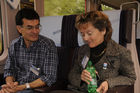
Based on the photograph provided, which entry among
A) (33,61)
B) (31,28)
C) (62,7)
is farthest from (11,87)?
(62,7)

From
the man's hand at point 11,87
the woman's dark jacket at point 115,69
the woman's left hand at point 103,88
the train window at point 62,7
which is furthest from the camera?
the train window at point 62,7

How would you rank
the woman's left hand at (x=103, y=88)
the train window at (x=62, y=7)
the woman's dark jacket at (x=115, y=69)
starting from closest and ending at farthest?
the woman's left hand at (x=103, y=88) < the woman's dark jacket at (x=115, y=69) < the train window at (x=62, y=7)

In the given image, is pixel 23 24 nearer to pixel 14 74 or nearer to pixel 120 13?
pixel 14 74

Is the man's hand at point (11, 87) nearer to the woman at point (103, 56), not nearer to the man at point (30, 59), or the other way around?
the man at point (30, 59)

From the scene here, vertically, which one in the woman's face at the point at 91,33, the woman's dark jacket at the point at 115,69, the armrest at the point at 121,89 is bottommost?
the armrest at the point at 121,89

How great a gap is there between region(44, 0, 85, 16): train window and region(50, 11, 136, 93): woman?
5.22 feet

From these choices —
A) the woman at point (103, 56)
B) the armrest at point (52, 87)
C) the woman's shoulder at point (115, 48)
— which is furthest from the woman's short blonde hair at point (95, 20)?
the armrest at point (52, 87)

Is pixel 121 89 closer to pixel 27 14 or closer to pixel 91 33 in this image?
pixel 91 33

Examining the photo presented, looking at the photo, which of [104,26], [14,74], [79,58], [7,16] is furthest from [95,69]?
[7,16]

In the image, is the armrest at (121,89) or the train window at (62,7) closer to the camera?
the armrest at (121,89)

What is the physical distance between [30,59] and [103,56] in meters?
0.77

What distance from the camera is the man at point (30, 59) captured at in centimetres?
155

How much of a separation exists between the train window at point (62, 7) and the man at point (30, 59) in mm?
1232

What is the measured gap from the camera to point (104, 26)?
140 cm
